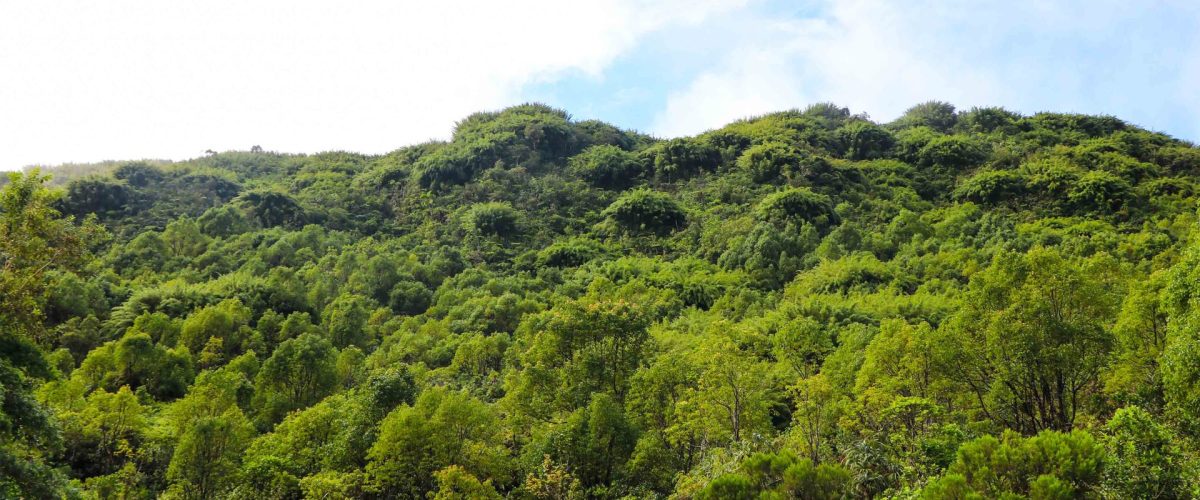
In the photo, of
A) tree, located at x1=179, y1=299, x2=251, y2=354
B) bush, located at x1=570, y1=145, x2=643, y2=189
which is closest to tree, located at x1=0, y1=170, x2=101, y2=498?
tree, located at x1=179, y1=299, x2=251, y2=354

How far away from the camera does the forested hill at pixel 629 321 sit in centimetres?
1669

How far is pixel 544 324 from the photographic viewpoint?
4222 cm

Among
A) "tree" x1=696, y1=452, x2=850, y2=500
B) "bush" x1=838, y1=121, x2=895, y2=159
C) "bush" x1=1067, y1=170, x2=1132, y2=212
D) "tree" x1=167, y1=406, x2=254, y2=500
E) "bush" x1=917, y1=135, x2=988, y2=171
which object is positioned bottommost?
"tree" x1=167, y1=406, x2=254, y2=500

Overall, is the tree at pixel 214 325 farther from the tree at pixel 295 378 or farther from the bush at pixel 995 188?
the bush at pixel 995 188

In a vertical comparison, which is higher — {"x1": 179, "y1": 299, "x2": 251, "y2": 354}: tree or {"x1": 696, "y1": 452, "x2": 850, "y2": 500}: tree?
{"x1": 179, "y1": 299, "x2": 251, "y2": 354}: tree

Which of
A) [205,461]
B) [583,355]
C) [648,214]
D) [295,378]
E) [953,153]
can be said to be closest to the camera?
[205,461]

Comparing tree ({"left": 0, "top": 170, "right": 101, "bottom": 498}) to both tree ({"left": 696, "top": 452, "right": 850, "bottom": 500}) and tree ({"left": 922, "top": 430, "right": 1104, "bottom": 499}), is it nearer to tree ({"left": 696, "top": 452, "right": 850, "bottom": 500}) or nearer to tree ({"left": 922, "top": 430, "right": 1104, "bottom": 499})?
tree ({"left": 696, "top": 452, "right": 850, "bottom": 500})

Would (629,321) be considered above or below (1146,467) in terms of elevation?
above

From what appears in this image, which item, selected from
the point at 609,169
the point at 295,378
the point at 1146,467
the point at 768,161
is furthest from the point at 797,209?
the point at 1146,467

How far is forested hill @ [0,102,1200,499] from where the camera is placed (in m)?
16.7

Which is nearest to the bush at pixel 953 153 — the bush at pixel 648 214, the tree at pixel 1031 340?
the bush at pixel 648 214

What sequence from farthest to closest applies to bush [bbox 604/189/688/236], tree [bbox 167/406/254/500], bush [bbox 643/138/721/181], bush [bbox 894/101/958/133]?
bush [bbox 894/101/958/133] → bush [bbox 643/138/721/181] → bush [bbox 604/189/688/236] → tree [bbox 167/406/254/500]

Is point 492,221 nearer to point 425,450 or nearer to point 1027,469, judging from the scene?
point 425,450

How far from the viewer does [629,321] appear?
110 ft
